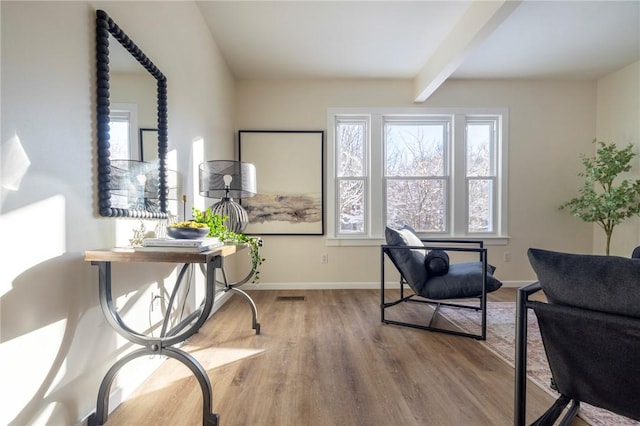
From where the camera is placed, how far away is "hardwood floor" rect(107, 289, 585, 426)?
1.48 metres

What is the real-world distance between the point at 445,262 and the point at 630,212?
2502 millimetres

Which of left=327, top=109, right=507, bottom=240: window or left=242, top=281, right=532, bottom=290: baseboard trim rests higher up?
left=327, top=109, right=507, bottom=240: window

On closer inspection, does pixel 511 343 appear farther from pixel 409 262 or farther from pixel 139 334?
pixel 139 334

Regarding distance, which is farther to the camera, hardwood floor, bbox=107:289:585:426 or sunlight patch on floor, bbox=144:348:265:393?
sunlight patch on floor, bbox=144:348:265:393

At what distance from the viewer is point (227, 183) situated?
2580 millimetres

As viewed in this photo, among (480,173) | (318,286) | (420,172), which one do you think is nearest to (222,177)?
(318,286)

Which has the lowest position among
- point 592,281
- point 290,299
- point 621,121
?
point 290,299

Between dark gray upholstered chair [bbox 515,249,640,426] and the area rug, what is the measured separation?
533mm

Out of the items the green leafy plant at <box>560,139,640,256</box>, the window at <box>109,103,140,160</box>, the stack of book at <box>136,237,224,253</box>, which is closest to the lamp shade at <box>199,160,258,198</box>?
the window at <box>109,103,140,160</box>

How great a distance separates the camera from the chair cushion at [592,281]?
0.93 m

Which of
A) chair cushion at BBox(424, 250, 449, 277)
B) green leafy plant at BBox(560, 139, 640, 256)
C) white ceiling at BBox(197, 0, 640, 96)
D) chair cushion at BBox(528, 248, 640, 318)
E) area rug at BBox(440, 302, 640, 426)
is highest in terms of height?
white ceiling at BBox(197, 0, 640, 96)

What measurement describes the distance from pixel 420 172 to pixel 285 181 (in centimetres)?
177

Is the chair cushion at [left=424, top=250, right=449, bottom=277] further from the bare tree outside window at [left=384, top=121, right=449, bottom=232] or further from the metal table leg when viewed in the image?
the metal table leg

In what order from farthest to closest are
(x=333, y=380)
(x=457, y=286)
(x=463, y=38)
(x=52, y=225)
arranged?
(x=463, y=38) → (x=457, y=286) → (x=333, y=380) → (x=52, y=225)
